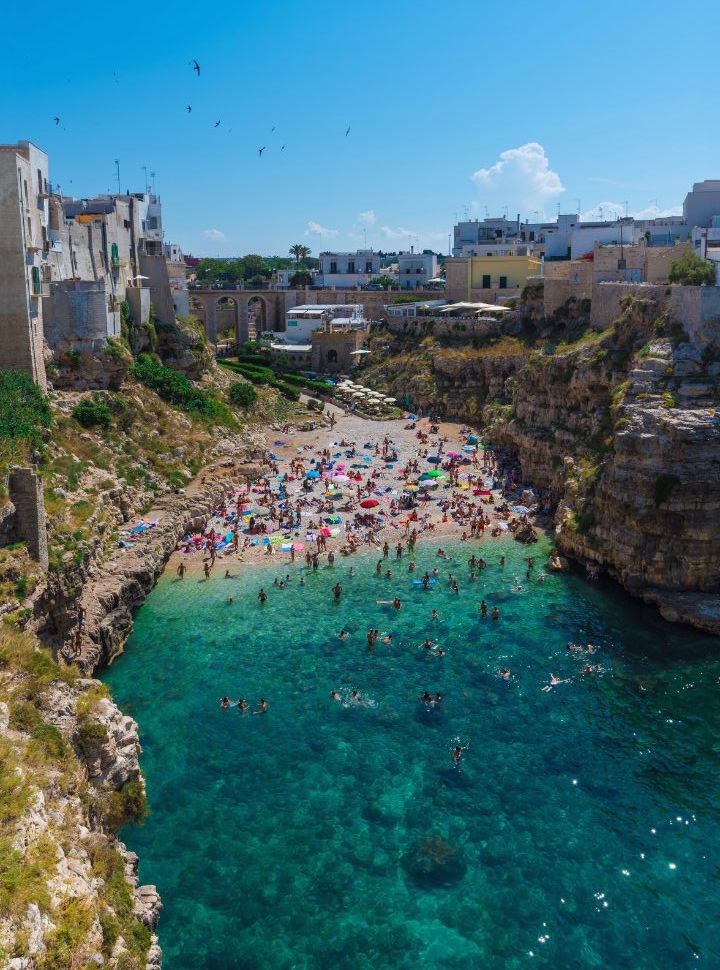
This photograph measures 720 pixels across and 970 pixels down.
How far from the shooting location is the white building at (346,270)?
8556 cm

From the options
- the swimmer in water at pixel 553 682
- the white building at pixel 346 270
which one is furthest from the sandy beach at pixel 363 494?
the white building at pixel 346 270

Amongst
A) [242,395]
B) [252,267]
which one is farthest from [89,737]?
[252,267]

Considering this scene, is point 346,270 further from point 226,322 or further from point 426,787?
point 426,787

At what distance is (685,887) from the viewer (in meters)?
17.8

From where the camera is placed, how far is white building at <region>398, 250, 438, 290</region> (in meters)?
85.6

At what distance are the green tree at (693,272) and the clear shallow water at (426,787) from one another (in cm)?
1868

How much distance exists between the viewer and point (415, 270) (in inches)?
3457

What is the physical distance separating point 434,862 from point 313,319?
5732 cm

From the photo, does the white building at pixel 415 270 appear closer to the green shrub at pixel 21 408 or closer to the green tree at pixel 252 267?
the green tree at pixel 252 267

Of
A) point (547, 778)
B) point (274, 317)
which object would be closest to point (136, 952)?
point (547, 778)

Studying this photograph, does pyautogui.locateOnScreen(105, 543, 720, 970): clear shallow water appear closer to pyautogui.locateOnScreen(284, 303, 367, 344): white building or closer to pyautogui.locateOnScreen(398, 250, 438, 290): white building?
pyautogui.locateOnScreen(284, 303, 367, 344): white building

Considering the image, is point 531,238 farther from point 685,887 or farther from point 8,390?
point 685,887

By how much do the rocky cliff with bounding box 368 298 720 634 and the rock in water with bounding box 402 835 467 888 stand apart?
1406 cm

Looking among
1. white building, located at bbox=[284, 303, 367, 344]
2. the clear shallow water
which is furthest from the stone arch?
the clear shallow water
